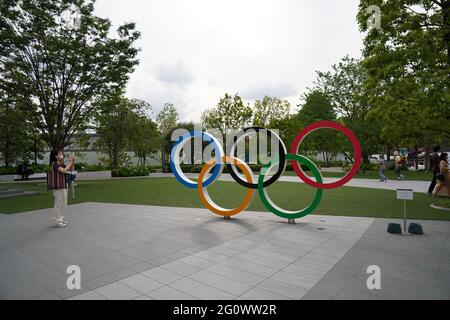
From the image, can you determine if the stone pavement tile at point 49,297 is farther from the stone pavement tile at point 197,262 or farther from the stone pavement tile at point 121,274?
the stone pavement tile at point 197,262

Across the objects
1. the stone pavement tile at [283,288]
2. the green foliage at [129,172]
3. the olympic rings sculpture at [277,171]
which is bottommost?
the stone pavement tile at [283,288]

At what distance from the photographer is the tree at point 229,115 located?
3603cm

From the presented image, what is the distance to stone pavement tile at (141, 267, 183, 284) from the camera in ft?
14.4

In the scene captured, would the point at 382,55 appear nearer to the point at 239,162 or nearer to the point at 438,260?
the point at 239,162

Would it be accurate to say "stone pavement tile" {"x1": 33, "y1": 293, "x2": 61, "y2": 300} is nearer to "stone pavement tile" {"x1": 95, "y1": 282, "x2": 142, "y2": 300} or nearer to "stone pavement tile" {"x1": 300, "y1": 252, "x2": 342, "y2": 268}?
"stone pavement tile" {"x1": 95, "y1": 282, "x2": 142, "y2": 300}

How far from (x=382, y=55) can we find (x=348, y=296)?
9.18m

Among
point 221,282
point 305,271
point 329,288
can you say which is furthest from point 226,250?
point 329,288

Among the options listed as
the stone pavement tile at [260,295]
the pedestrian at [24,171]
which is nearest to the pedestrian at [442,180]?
the stone pavement tile at [260,295]

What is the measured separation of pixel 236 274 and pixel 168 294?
121 cm

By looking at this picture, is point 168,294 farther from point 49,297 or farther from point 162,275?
point 49,297

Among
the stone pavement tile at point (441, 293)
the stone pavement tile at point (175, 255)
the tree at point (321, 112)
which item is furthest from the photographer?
the tree at point (321, 112)

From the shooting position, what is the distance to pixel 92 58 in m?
17.8

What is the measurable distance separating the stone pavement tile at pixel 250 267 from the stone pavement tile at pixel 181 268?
0.62 m

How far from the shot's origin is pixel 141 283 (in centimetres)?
425
